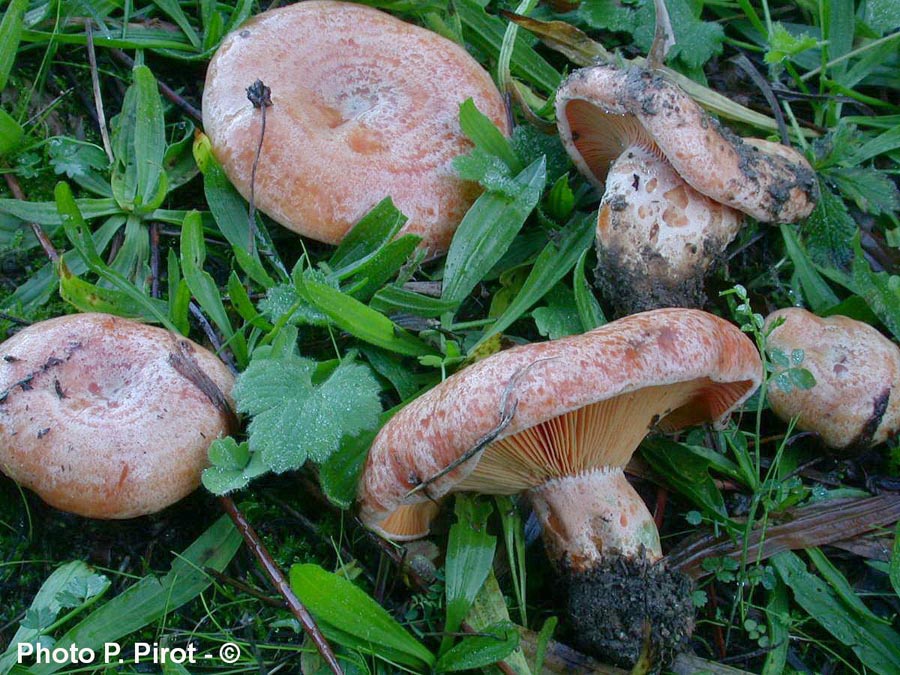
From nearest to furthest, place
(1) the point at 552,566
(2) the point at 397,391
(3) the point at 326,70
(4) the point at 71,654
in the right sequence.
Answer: (4) the point at 71,654, (1) the point at 552,566, (2) the point at 397,391, (3) the point at 326,70

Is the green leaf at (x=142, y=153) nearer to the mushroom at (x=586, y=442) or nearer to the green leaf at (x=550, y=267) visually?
the green leaf at (x=550, y=267)

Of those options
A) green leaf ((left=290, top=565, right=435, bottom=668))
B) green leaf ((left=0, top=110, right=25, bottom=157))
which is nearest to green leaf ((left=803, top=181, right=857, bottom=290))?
green leaf ((left=290, top=565, right=435, bottom=668))

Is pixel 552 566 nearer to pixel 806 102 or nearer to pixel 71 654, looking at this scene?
pixel 71 654

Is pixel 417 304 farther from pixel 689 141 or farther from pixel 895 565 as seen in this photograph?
pixel 895 565

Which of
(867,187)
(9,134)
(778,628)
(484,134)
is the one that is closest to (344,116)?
(484,134)

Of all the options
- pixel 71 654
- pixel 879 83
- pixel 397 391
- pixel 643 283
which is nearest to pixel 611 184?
pixel 643 283

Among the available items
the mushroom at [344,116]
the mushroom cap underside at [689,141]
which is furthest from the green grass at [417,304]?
the mushroom cap underside at [689,141]
